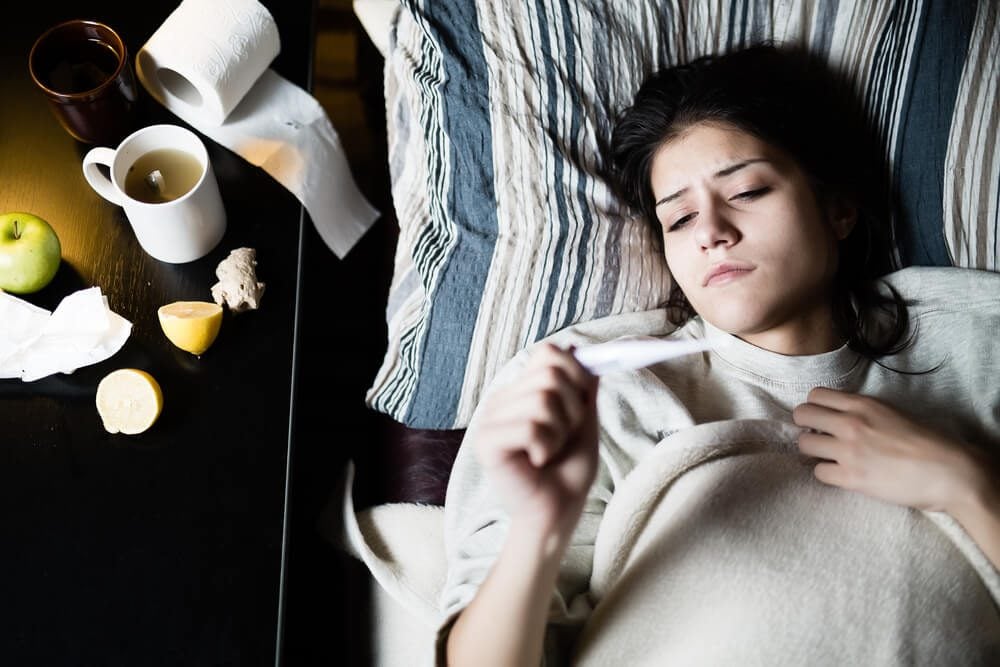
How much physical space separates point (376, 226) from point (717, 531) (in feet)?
3.25

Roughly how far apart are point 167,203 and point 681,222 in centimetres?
69

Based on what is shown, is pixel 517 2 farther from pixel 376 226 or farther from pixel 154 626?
pixel 154 626

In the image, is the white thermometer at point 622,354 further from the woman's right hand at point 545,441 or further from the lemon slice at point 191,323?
the lemon slice at point 191,323

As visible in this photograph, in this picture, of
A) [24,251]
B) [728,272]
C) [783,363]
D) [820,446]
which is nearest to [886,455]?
[820,446]

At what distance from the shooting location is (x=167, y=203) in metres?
1.07

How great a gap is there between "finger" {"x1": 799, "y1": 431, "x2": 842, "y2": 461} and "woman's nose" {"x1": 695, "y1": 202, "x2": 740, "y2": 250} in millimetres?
268

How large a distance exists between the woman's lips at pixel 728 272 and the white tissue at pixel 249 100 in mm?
633

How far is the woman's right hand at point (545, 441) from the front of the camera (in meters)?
0.77

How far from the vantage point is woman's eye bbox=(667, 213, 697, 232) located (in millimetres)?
1138

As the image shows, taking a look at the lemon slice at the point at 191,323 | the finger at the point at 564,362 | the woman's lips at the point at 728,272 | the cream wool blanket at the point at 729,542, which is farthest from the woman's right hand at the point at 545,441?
the lemon slice at the point at 191,323

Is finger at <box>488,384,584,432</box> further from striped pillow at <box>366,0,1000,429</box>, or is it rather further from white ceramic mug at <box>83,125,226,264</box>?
white ceramic mug at <box>83,125,226,264</box>

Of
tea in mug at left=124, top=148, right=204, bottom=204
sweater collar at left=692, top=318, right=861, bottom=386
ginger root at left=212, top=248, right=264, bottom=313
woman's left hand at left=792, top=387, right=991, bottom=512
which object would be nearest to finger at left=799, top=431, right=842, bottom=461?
woman's left hand at left=792, top=387, right=991, bottom=512

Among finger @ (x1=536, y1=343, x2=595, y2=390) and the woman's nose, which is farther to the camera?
the woman's nose

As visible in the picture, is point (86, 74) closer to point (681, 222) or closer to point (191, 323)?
point (191, 323)
